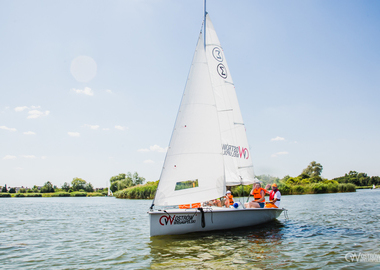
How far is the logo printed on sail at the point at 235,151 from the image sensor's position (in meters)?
14.0

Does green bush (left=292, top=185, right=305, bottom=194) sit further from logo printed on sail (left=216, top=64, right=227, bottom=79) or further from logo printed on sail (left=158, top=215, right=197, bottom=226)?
logo printed on sail (left=158, top=215, right=197, bottom=226)

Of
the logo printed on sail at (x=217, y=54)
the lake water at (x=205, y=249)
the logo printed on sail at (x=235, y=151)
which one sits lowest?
the lake water at (x=205, y=249)

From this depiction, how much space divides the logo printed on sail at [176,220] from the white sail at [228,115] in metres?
4.03

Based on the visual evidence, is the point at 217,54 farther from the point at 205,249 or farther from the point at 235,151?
the point at 205,249

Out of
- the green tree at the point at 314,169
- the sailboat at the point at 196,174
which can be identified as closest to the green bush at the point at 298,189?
the sailboat at the point at 196,174

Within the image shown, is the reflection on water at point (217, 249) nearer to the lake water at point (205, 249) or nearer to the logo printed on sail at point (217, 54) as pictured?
the lake water at point (205, 249)

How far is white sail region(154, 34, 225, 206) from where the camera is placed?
1094cm

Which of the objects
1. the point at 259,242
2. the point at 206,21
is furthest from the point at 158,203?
the point at 206,21

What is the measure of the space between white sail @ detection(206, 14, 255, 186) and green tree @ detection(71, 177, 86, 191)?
101 meters

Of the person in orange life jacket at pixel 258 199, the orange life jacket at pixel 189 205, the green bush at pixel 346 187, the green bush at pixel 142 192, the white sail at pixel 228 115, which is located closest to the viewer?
the orange life jacket at pixel 189 205

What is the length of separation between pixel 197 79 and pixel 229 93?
3.57 metres

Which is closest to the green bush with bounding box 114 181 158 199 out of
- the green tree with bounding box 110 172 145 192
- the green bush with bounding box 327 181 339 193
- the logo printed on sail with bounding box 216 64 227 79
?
the green tree with bounding box 110 172 145 192

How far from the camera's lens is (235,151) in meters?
14.5

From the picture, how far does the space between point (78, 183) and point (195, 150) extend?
10588 centimetres
